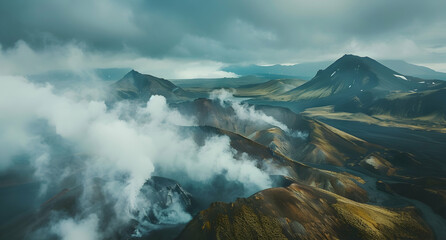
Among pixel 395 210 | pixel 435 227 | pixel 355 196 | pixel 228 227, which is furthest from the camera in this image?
pixel 355 196

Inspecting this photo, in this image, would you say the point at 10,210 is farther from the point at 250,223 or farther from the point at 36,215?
the point at 250,223

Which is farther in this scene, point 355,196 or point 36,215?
point 355,196

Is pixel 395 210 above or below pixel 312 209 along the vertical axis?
below

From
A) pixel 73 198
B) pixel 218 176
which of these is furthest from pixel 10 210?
pixel 218 176

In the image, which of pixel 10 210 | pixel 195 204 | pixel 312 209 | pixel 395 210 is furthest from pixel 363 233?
pixel 10 210

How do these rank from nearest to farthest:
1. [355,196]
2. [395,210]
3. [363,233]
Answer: [363,233], [395,210], [355,196]

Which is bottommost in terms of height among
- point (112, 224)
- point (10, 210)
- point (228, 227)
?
point (10, 210)
